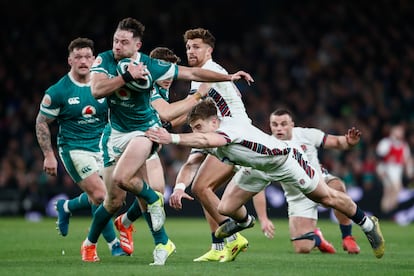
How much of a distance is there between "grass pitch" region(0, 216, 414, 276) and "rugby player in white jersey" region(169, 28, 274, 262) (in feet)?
0.83

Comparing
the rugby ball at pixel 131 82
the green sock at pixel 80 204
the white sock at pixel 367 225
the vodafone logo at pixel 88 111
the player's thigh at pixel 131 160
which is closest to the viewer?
the player's thigh at pixel 131 160

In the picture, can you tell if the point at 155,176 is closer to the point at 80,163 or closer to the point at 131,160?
the point at 80,163

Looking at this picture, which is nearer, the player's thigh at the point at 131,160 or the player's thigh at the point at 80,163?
the player's thigh at the point at 131,160

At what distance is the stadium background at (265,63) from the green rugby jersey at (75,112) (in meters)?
9.81

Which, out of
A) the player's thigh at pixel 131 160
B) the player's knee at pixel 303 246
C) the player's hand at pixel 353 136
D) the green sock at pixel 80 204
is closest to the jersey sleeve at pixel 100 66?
the player's thigh at pixel 131 160

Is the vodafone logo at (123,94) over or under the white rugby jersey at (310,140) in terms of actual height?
over

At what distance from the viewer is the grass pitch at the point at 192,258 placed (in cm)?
860

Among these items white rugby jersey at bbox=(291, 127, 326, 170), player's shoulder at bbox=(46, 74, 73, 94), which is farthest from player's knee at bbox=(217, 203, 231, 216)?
player's shoulder at bbox=(46, 74, 73, 94)

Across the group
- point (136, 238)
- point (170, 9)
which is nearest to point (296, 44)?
point (170, 9)

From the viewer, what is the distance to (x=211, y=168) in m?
10.7

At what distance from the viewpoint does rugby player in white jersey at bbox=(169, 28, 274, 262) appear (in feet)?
33.5

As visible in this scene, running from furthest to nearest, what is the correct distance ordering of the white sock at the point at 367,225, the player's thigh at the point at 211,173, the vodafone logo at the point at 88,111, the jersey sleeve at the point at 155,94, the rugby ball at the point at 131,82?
1. the vodafone logo at the point at 88,111
2. the player's thigh at the point at 211,173
3. the jersey sleeve at the point at 155,94
4. the white sock at the point at 367,225
5. the rugby ball at the point at 131,82

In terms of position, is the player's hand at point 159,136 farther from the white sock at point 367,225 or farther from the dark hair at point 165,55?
the white sock at point 367,225

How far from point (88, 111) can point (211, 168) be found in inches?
69.5
